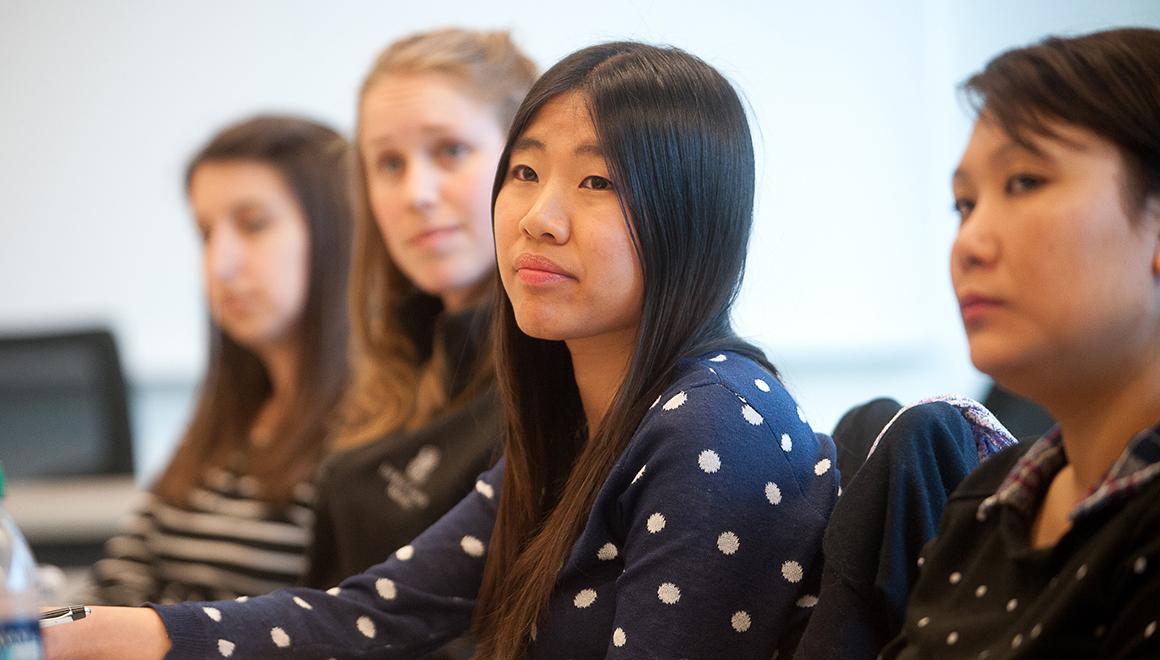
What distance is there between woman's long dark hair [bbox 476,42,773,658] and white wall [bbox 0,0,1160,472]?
1400 millimetres

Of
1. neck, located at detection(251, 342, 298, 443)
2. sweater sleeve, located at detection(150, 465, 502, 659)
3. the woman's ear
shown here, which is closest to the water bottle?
sweater sleeve, located at detection(150, 465, 502, 659)

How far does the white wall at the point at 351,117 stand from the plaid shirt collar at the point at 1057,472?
65.8 inches

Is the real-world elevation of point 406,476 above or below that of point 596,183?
below

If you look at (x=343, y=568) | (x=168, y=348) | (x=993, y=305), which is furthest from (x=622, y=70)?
(x=168, y=348)

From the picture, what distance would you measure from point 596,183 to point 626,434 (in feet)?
0.77

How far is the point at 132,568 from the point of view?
6.85 feet

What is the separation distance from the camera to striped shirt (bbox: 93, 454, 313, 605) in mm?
1896

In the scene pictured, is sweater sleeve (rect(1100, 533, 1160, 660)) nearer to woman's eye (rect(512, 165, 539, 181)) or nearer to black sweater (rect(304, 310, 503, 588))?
woman's eye (rect(512, 165, 539, 181))

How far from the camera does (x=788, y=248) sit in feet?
9.66

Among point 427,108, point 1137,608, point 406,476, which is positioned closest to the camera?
point 1137,608

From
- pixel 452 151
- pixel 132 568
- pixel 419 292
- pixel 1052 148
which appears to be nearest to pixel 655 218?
pixel 1052 148

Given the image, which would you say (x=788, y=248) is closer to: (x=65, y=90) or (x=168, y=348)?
(x=168, y=348)

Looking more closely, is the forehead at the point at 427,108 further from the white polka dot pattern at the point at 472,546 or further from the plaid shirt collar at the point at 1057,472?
the plaid shirt collar at the point at 1057,472

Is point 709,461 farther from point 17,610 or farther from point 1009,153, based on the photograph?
point 17,610
